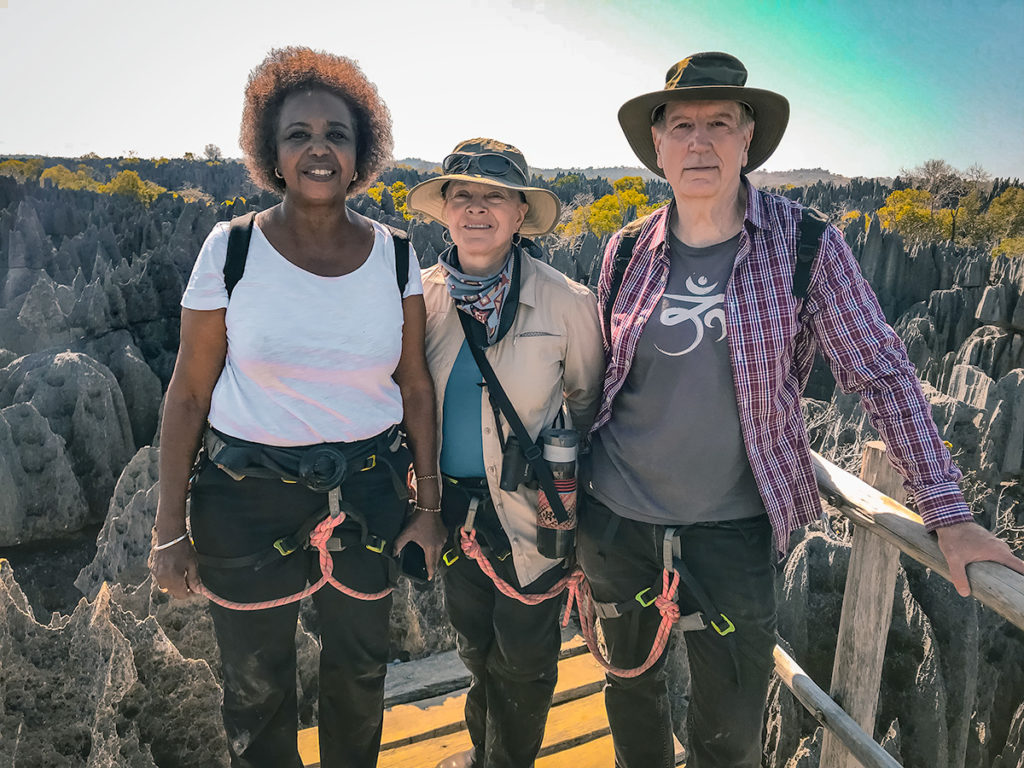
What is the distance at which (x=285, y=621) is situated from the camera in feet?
6.21

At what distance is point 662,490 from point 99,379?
25.2 ft

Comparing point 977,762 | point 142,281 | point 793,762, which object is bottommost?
point 977,762

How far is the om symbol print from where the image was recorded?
5.89 feet

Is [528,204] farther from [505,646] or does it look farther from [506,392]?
[505,646]

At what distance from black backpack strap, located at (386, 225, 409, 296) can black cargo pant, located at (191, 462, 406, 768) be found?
47cm

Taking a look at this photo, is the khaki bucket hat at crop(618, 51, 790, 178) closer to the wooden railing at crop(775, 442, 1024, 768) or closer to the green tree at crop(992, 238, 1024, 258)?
the wooden railing at crop(775, 442, 1024, 768)

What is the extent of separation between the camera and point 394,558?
199 cm

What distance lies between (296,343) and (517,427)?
1.92ft

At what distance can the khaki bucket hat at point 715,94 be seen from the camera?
1.82 meters

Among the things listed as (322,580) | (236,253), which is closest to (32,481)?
(322,580)

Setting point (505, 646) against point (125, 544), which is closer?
point (505, 646)

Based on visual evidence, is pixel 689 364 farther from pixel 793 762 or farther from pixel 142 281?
pixel 142 281

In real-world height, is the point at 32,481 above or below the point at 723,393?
below

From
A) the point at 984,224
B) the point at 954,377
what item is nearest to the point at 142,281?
the point at 954,377
